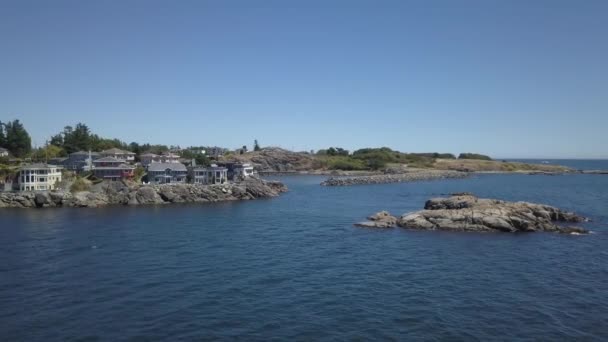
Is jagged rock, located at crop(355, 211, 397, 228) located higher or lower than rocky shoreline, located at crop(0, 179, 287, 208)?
lower

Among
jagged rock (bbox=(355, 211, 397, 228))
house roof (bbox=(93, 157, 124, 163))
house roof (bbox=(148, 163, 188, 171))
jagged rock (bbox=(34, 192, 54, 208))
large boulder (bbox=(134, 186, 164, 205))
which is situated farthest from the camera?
house roof (bbox=(148, 163, 188, 171))

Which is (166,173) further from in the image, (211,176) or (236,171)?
(236,171)

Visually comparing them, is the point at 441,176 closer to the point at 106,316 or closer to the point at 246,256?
the point at 246,256

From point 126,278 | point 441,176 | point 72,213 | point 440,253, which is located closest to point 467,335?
point 440,253

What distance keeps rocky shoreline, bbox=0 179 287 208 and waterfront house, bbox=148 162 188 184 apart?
765 cm

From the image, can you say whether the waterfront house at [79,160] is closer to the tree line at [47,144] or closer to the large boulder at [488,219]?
the tree line at [47,144]

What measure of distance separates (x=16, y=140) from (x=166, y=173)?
51940mm

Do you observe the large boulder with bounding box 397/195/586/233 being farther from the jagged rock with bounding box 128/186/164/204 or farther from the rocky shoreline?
the jagged rock with bounding box 128/186/164/204

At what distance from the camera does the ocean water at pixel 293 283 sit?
2431 cm

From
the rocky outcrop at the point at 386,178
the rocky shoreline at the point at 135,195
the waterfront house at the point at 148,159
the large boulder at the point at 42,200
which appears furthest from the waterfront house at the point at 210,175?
the rocky outcrop at the point at 386,178

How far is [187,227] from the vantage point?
56031mm

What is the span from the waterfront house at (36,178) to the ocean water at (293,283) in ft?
90.0

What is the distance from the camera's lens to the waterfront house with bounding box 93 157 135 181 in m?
90.8

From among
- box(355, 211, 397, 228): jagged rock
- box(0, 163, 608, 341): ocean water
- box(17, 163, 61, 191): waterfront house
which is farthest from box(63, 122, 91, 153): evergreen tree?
box(355, 211, 397, 228): jagged rock
